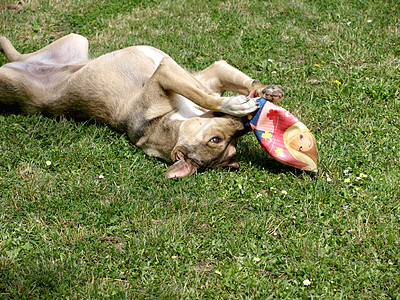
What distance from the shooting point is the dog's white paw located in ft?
15.2

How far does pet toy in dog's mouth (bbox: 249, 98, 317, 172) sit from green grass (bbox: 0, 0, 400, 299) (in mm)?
243

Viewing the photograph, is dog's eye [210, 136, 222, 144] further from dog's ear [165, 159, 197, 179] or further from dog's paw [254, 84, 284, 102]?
dog's paw [254, 84, 284, 102]

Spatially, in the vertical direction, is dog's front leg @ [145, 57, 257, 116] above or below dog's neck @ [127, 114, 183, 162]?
above

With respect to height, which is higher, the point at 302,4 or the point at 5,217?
the point at 302,4

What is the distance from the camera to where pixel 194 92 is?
4.89 m

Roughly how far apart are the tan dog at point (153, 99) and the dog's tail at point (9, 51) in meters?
0.18

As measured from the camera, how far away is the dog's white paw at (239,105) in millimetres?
4621

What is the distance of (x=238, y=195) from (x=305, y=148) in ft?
2.49

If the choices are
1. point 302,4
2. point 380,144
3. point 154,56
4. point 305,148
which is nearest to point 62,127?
point 154,56

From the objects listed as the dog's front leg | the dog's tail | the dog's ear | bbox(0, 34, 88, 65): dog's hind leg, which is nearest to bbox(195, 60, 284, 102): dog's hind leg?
the dog's front leg

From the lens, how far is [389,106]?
5.82 meters

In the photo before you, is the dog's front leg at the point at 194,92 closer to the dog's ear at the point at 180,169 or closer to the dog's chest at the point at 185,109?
the dog's chest at the point at 185,109

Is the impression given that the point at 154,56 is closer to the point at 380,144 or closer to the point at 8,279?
the point at 380,144

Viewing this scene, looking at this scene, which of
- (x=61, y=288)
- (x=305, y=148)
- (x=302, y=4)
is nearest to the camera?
(x=61, y=288)
